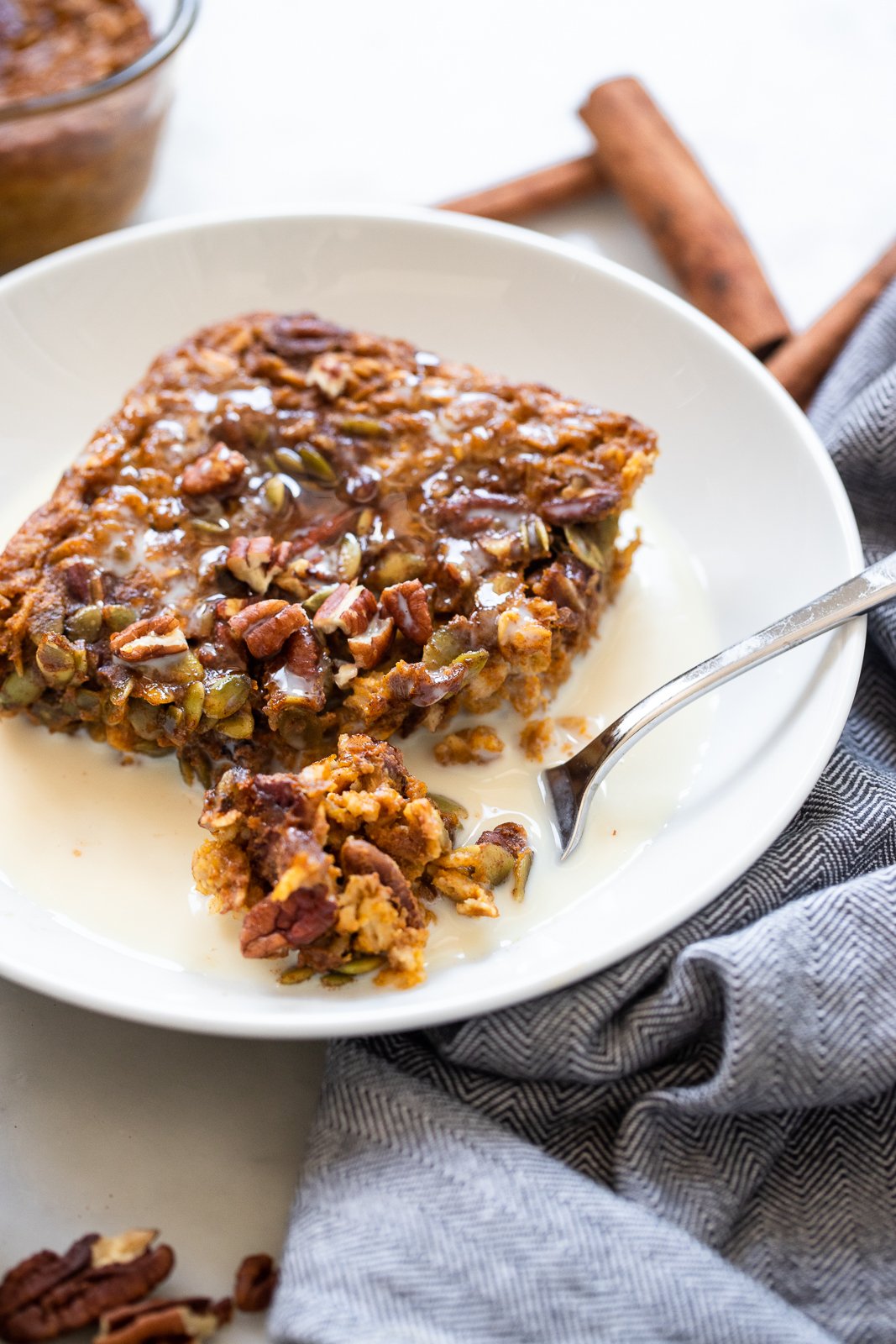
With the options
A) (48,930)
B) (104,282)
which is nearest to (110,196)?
(104,282)

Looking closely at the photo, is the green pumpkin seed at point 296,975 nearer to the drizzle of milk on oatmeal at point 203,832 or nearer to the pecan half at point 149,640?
the drizzle of milk on oatmeal at point 203,832

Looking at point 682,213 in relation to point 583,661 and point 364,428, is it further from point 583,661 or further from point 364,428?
point 583,661

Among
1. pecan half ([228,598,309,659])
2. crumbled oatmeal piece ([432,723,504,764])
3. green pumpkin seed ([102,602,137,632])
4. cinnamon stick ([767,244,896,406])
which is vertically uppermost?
green pumpkin seed ([102,602,137,632])

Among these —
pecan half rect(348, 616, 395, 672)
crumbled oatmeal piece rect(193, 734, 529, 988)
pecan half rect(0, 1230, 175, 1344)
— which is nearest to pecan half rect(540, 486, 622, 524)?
pecan half rect(348, 616, 395, 672)

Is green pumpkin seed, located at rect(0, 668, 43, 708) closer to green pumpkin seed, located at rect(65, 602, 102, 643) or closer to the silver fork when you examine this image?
green pumpkin seed, located at rect(65, 602, 102, 643)

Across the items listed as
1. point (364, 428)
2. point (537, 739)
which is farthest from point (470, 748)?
point (364, 428)

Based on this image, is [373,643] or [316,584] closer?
[373,643]

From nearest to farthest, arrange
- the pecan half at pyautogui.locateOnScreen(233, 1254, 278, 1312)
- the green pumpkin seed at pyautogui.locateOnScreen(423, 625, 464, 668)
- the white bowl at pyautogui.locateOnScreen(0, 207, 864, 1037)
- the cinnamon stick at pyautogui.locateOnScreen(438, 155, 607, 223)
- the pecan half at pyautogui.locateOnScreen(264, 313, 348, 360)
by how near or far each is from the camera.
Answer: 1. the pecan half at pyautogui.locateOnScreen(233, 1254, 278, 1312)
2. the white bowl at pyautogui.locateOnScreen(0, 207, 864, 1037)
3. the green pumpkin seed at pyautogui.locateOnScreen(423, 625, 464, 668)
4. the pecan half at pyautogui.locateOnScreen(264, 313, 348, 360)
5. the cinnamon stick at pyautogui.locateOnScreen(438, 155, 607, 223)
